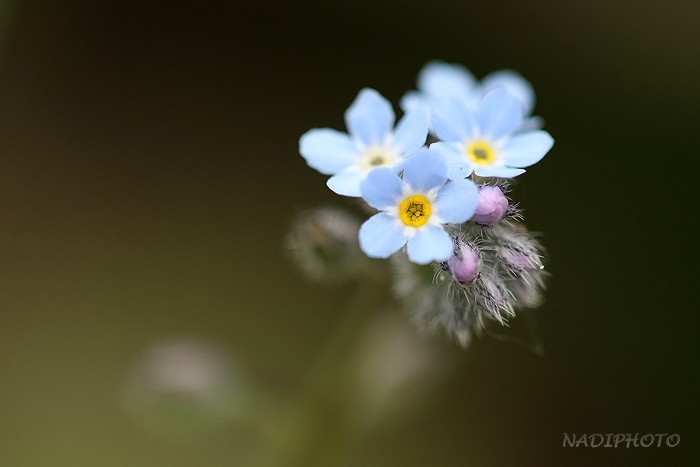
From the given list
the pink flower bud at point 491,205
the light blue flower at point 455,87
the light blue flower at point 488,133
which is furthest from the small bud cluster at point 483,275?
the light blue flower at point 455,87

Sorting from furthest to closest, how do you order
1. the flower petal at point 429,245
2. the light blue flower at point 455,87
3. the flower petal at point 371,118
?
1. the light blue flower at point 455,87
2. the flower petal at point 371,118
3. the flower petal at point 429,245

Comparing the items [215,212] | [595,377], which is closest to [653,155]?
[595,377]

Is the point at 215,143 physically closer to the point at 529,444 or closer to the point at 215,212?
the point at 215,212

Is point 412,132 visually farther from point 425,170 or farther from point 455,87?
point 455,87

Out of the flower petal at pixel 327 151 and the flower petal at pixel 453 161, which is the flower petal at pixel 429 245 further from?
the flower petal at pixel 327 151

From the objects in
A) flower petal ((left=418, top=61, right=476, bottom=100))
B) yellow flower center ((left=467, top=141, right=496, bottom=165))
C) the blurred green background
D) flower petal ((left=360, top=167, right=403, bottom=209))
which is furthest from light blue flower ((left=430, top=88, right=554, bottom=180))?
the blurred green background

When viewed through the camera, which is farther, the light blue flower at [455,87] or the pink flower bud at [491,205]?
the light blue flower at [455,87]

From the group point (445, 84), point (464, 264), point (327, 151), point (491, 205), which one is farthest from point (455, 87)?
point (464, 264)

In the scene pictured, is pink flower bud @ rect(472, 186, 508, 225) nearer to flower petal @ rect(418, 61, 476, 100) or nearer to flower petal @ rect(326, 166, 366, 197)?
flower petal @ rect(326, 166, 366, 197)
